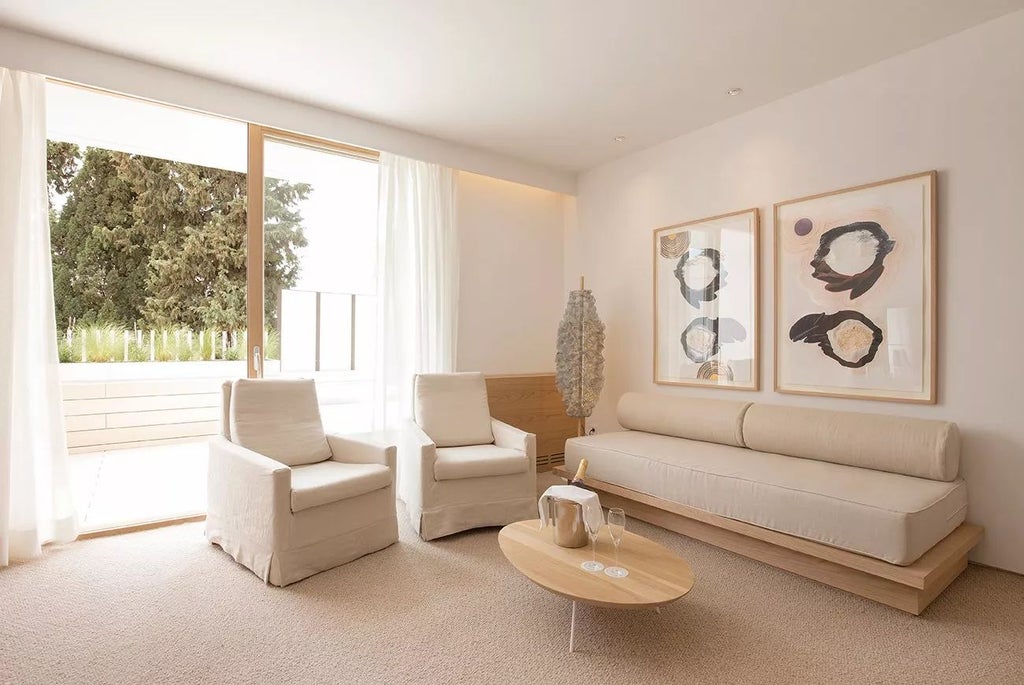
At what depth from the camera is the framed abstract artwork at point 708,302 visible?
3.87 meters

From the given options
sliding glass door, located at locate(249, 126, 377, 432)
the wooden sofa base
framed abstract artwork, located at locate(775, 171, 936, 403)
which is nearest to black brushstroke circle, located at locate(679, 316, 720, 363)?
framed abstract artwork, located at locate(775, 171, 936, 403)

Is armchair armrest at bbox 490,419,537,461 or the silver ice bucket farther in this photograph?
armchair armrest at bbox 490,419,537,461

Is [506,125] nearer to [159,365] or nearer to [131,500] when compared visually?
[131,500]

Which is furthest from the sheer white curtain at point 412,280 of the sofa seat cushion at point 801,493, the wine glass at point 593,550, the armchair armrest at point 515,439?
the wine glass at point 593,550

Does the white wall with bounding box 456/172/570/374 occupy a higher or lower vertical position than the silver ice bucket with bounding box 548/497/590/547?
higher

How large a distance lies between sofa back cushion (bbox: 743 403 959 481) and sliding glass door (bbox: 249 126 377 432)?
2.92m

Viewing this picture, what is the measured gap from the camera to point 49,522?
10.2 feet

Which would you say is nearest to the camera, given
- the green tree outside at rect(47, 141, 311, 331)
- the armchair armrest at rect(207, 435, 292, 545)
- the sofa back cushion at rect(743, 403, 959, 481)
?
the armchair armrest at rect(207, 435, 292, 545)

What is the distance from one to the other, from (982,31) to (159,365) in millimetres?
7733

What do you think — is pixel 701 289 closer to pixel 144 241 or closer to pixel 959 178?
pixel 959 178

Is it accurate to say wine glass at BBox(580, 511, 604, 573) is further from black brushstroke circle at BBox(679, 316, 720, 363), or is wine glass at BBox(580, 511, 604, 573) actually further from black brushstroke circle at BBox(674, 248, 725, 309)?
black brushstroke circle at BBox(674, 248, 725, 309)

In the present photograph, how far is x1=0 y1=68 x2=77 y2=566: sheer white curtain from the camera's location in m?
2.88

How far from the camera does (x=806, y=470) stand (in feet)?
9.64

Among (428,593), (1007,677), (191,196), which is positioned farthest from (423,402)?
(191,196)
